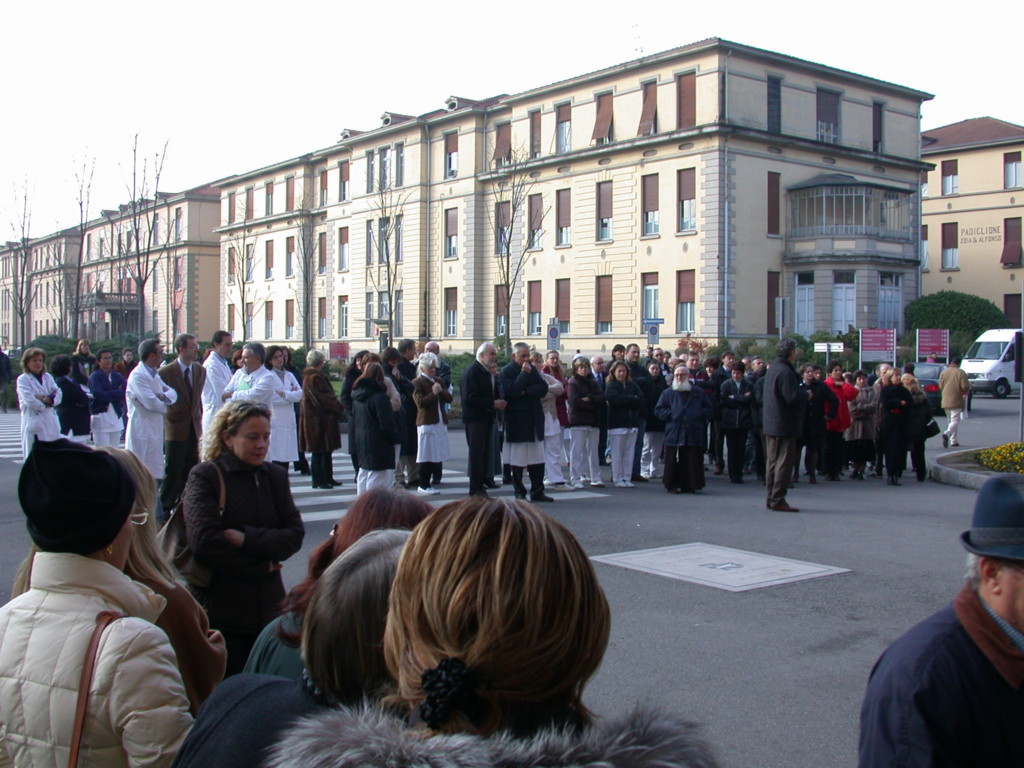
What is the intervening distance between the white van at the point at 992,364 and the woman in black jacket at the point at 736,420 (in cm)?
2907

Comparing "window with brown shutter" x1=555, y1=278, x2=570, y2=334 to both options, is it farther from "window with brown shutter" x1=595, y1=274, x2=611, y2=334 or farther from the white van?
the white van

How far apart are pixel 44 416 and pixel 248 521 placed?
389 inches

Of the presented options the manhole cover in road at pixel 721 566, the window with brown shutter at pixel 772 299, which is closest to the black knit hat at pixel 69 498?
the manhole cover in road at pixel 721 566

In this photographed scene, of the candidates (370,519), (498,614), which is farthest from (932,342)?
(498,614)

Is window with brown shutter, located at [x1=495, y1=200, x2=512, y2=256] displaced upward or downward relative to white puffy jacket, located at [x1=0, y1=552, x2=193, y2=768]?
upward

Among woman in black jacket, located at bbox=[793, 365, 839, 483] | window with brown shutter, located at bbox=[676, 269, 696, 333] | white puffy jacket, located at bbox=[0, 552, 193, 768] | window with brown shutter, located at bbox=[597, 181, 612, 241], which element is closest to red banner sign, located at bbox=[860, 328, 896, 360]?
window with brown shutter, located at bbox=[676, 269, 696, 333]

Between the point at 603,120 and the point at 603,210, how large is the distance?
4.16 metres

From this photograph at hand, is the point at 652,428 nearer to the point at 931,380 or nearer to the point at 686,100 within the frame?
the point at 931,380

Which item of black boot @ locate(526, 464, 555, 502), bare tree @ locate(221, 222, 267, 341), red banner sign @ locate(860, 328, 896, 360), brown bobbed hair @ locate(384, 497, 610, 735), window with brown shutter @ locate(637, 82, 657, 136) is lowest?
black boot @ locate(526, 464, 555, 502)

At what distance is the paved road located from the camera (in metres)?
5.33

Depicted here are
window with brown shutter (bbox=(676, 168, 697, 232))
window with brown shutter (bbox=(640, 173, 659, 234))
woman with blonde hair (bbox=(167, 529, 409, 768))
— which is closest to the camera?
woman with blonde hair (bbox=(167, 529, 409, 768))

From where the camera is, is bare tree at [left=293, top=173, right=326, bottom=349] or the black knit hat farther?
bare tree at [left=293, top=173, right=326, bottom=349]

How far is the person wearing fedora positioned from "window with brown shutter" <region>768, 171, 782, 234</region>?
4486cm

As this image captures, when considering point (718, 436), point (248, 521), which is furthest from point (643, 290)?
point (248, 521)
